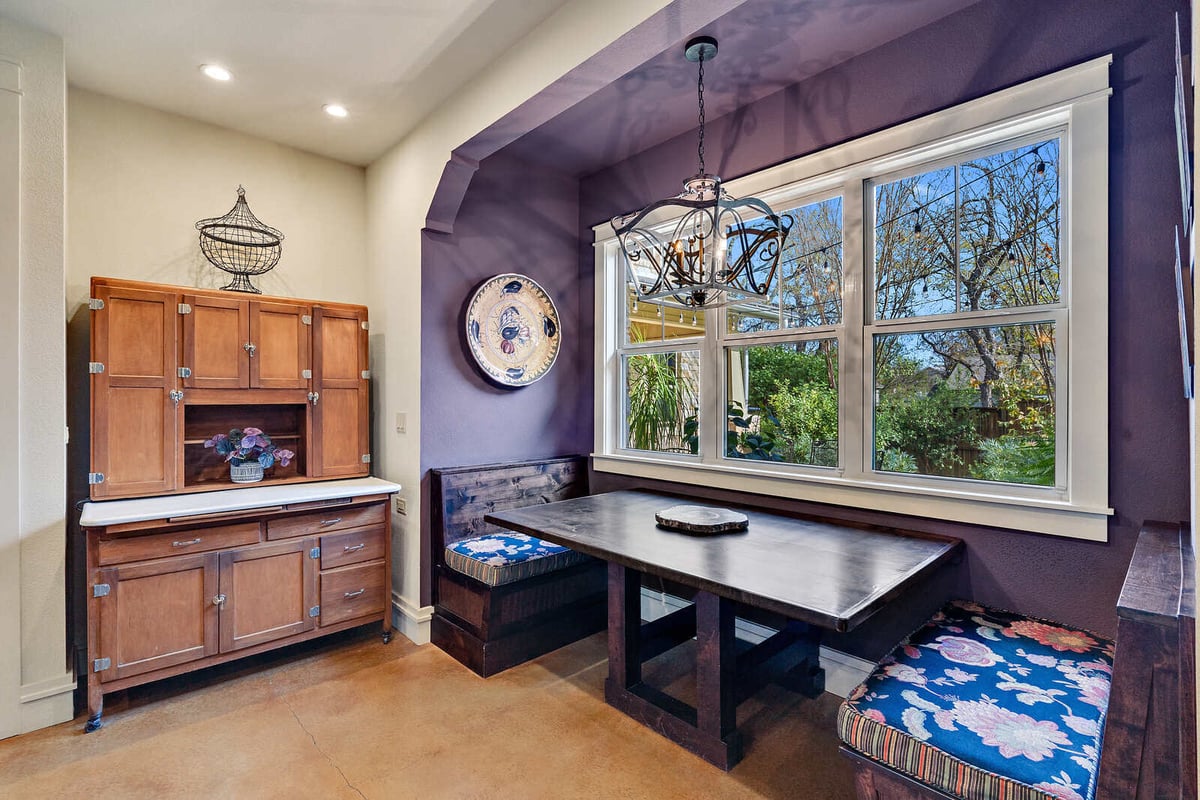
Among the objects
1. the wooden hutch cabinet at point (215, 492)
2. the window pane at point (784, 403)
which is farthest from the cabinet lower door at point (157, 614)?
the window pane at point (784, 403)

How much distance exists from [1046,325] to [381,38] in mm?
2889

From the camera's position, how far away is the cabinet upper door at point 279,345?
9.78ft

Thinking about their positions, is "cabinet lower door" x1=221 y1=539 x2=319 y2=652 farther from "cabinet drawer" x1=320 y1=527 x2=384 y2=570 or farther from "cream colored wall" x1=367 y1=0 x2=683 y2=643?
"cream colored wall" x1=367 y1=0 x2=683 y2=643

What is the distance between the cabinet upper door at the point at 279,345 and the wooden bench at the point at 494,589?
950 mm

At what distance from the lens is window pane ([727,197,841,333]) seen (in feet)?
9.02

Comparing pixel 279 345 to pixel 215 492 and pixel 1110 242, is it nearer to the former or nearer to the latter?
pixel 215 492

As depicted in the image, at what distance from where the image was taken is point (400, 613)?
331 centimetres

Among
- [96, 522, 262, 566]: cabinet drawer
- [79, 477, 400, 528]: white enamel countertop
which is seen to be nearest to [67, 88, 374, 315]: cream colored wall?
[79, 477, 400, 528]: white enamel countertop

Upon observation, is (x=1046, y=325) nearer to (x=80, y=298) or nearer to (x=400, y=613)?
(x=400, y=613)

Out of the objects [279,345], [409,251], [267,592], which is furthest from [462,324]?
[267,592]

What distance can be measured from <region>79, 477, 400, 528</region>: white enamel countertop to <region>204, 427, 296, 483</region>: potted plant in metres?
0.11

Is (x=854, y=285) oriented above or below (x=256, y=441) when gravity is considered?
above

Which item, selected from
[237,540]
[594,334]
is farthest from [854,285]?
[237,540]

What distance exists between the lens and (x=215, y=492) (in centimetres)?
288
